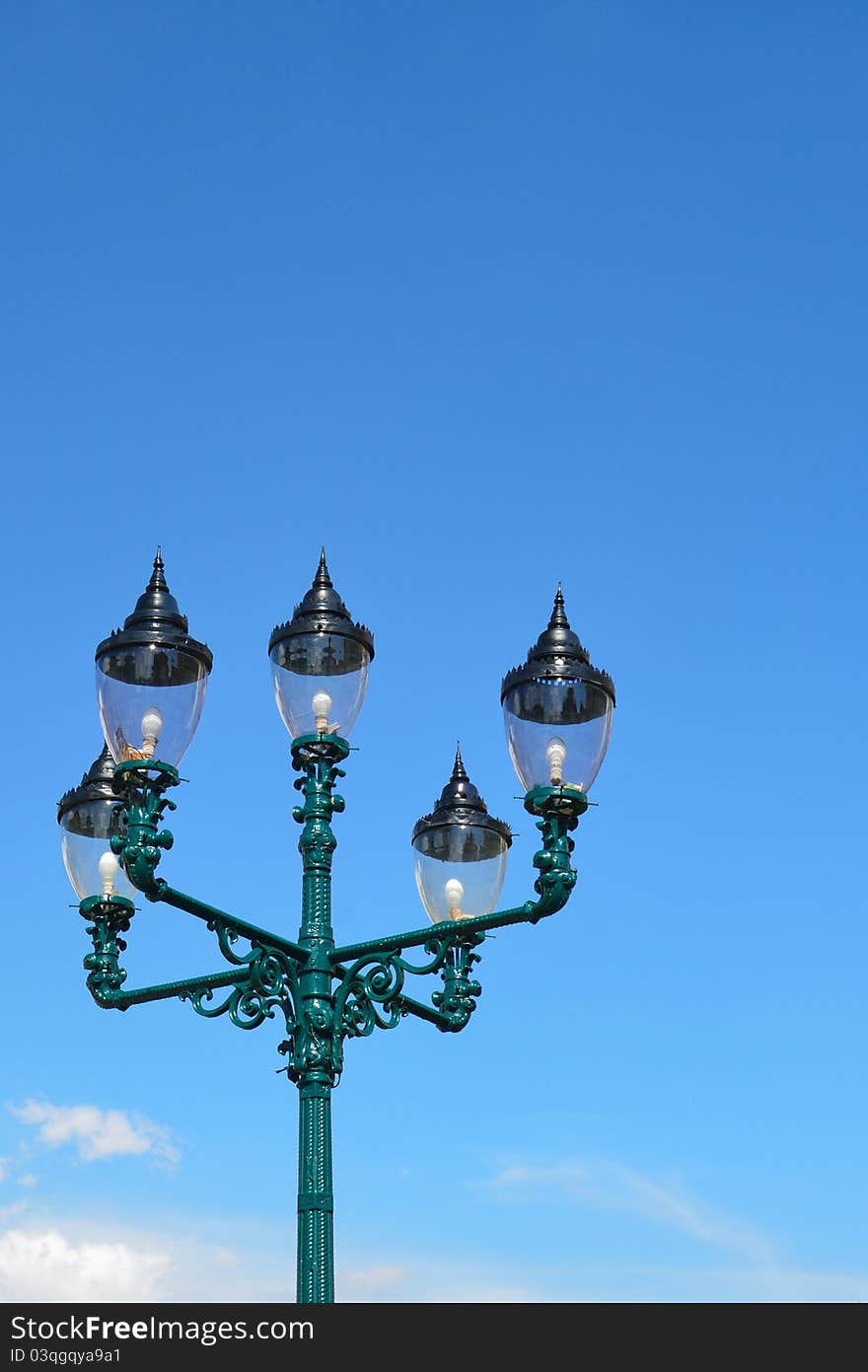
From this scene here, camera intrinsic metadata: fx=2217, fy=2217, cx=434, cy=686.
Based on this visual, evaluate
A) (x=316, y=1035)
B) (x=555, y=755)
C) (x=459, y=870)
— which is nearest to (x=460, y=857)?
(x=459, y=870)

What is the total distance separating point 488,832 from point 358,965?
179cm

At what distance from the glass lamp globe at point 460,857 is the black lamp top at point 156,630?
2119mm

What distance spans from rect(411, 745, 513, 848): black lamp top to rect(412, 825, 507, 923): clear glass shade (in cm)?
3

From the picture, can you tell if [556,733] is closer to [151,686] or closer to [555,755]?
[555,755]

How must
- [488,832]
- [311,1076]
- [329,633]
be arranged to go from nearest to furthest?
1. [311,1076]
2. [329,633]
3. [488,832]

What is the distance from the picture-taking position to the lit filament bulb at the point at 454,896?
500 inches

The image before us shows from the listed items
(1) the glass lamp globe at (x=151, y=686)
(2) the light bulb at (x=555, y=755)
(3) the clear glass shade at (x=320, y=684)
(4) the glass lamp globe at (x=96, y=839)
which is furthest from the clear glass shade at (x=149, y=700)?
(2) the light bulb at (x=555, y=755)

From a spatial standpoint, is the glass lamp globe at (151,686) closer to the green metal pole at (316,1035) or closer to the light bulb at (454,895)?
the green metal pole at (316,1035)

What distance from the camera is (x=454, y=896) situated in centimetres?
1273

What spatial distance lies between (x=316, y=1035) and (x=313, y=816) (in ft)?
4.28

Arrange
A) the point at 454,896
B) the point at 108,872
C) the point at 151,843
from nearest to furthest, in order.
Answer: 1. the point at 151,843
2. the point at 108,872
3. the point at 454,896
